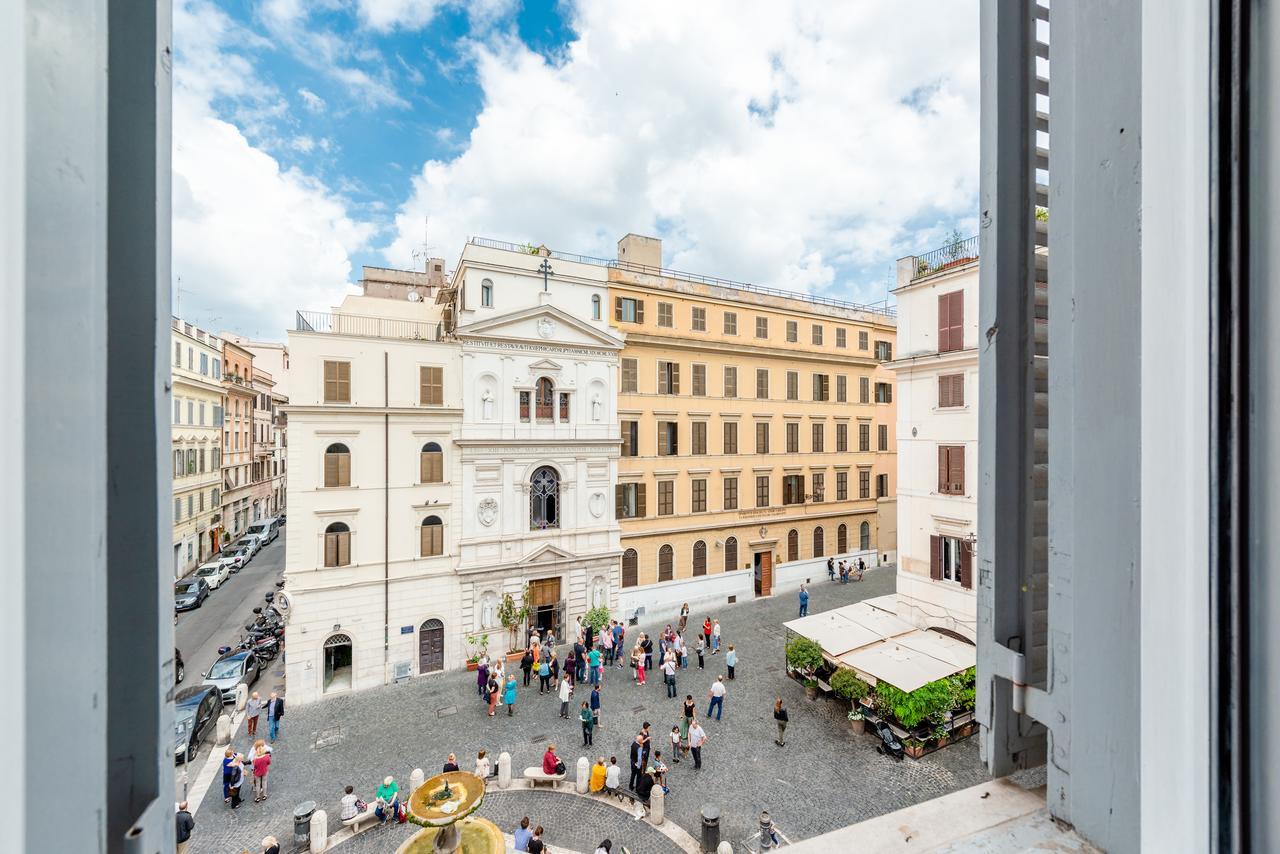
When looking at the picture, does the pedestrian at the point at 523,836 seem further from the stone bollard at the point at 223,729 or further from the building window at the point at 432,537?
the building window at the point at 432,537

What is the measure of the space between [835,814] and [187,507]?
29.5 m

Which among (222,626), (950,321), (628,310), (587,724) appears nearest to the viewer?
(587,724)

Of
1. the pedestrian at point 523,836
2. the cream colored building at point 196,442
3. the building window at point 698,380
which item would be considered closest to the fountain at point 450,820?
the pedestrian at point 523,836

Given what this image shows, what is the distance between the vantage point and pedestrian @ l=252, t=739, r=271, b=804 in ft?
32.9

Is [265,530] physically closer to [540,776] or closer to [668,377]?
[668,377]

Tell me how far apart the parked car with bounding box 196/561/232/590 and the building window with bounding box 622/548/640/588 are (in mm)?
18071

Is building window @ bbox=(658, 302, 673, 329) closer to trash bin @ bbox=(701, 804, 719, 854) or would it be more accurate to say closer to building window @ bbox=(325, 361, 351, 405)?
building window @ bbox=(325, 361, 351, 405)

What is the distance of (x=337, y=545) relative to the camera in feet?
49.1

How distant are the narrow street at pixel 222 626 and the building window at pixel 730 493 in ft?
47.6

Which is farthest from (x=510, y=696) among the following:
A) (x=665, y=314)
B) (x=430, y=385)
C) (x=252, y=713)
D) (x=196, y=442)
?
(x=196, y=442)

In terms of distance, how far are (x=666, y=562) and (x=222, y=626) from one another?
15.9 m

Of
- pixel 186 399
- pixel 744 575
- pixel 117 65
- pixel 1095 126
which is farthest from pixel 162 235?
pixel 186 399

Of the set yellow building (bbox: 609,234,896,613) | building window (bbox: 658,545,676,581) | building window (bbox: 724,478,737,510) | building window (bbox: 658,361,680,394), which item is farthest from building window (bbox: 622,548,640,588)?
building window (bbox: 658,361,680,394)

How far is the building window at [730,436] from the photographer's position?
69.8 feet
